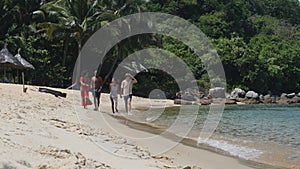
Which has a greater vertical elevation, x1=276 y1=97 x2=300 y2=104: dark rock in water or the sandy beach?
the sandy beach

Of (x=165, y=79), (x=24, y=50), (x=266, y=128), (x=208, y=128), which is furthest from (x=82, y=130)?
(x=165, y=79)

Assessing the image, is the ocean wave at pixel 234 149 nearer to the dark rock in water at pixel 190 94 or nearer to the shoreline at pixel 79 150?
the shoreline at pixel 79 150

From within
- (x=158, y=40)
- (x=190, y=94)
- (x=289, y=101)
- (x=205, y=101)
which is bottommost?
(x=289, y=101)

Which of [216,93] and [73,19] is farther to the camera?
[216,93]

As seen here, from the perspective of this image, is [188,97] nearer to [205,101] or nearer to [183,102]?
[205,101]

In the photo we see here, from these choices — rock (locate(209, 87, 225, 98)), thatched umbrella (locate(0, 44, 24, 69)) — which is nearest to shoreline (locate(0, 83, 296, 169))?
thatched umbrella (locate(0, 44, 24, 69))

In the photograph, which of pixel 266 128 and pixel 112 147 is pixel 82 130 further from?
pixel 266 128

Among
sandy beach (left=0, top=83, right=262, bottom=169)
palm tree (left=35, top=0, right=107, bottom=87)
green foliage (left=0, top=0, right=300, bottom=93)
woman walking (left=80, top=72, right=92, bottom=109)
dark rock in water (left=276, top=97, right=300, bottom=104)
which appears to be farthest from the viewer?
dark rock in water (left=276, top=97, right=300, bottom=104)

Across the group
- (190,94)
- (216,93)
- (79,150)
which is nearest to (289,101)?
(216,93)

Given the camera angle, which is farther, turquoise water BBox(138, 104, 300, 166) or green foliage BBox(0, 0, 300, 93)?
green foliage BBox(0, 0, 300, 93)

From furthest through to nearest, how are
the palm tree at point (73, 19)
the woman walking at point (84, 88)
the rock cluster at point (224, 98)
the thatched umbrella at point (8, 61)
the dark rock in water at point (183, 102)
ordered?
the rock cluster at point (224, 98)
the palm tree at point (73, 19)
the dark rock in water at point (183, 102)
the thatched umbrella at point (8, 61)
the woman walking at point (84, 88)

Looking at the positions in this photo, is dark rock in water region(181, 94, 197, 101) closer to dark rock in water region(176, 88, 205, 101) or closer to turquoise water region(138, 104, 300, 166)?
dark rock in water region(176, 88, 205, 101)

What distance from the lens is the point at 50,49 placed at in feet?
102

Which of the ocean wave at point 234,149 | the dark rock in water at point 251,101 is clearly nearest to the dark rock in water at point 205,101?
the dark rock in water at point 251,101
